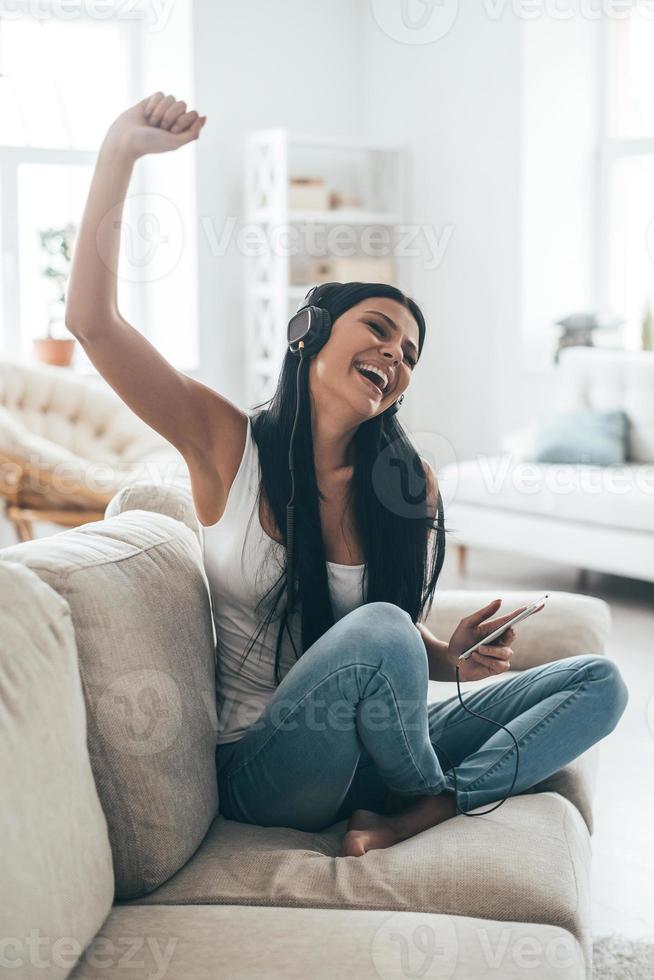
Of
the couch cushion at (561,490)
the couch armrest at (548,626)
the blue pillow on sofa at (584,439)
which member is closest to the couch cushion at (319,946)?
the couch armrest at (548,626)

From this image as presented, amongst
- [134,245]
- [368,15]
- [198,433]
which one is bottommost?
[198,433]

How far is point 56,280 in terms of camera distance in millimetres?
4879

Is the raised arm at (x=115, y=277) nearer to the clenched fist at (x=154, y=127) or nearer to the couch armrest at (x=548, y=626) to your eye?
the clenched fist at (x=154, y=127)

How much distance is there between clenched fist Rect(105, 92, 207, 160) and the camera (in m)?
1.33

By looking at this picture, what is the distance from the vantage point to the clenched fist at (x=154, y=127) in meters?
1.33

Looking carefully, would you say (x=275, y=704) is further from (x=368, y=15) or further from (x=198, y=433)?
(x=368, y=15)

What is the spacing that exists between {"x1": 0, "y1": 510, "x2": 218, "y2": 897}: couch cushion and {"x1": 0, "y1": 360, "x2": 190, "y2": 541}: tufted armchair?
243cm

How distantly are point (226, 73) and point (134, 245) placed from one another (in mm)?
886

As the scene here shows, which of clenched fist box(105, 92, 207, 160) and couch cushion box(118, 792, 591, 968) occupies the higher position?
clenched fist box(105, 92, 207, 160)

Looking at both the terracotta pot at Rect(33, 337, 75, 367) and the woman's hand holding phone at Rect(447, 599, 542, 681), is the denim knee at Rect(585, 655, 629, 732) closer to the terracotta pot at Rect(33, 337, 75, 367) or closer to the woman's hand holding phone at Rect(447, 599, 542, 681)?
the woman's hand holding phone at Rect(447, 599, 542, 681)

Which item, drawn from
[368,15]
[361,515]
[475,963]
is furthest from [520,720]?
[368,15]

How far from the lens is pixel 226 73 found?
5.06 meters

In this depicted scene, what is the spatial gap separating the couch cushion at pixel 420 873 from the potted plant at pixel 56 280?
366cm

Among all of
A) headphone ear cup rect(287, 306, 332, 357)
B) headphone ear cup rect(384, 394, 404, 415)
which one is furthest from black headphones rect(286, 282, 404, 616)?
headphone ear cup rect(384, 394, 404, 415)
